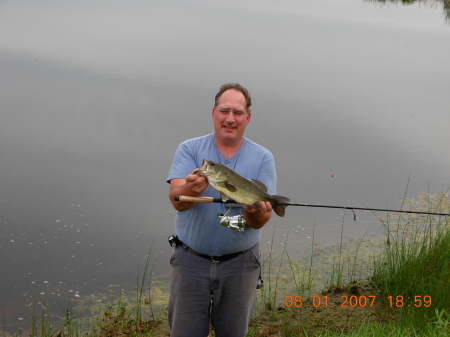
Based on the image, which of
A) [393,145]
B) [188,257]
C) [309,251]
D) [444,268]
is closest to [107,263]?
[309,251]

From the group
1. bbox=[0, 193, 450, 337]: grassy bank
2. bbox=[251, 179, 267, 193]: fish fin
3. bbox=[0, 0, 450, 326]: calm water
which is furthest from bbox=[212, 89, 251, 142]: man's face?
bbox=[0, 0, 450, 326]: calm water

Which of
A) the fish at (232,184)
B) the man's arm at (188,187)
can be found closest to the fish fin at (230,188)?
the fish at (232,184)

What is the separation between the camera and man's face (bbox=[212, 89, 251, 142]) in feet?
10.9

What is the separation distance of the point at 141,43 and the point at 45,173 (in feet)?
25.9

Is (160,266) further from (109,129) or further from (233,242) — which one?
(109,129)

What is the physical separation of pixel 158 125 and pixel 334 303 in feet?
15.1

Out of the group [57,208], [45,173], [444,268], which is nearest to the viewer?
[444,268]

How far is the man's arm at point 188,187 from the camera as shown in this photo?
117 inches

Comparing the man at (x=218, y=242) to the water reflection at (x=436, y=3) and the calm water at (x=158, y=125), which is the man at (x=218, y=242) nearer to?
the calm water at (x=158, y=125)

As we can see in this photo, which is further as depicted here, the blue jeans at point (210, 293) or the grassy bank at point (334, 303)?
the grassy bank at point (334, 303)

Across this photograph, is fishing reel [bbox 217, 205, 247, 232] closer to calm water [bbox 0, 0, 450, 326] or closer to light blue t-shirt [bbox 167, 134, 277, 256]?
light blue t-shirt [bbox 167, 134, 277, 256]

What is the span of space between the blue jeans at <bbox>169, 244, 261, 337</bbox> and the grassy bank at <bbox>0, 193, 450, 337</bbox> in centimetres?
102

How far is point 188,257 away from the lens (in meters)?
3.36

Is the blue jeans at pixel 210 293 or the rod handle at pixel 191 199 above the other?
the rod handle at pixel 191 199
